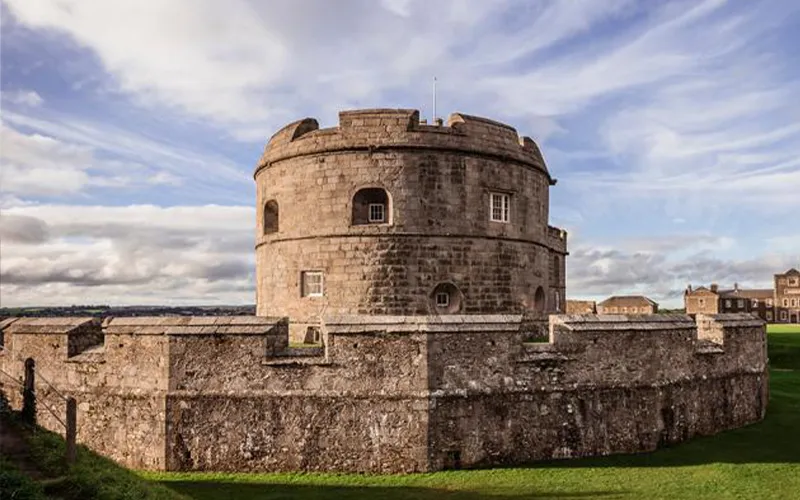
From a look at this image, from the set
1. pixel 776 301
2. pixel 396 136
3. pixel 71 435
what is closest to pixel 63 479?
pixel 71 435

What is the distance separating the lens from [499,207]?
1627 cm

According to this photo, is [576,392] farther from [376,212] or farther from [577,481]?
[376,212]

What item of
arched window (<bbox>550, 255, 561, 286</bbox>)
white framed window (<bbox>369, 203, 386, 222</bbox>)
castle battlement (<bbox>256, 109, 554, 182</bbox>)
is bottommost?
arched window (<bbox>550, 255, 561, 286</bbox>)

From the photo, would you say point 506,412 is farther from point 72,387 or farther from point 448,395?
point 72,387

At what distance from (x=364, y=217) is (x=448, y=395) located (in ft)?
18.6

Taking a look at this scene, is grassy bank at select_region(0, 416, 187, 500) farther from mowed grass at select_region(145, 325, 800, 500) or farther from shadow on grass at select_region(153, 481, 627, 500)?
mowed grass at select_region(145, 325, 800, 500)

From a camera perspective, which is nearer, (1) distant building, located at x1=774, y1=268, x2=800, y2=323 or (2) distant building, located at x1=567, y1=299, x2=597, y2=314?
(2) distant building, located at x1=567, y1=299, x2=597, y2=314

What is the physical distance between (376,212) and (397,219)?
760mm

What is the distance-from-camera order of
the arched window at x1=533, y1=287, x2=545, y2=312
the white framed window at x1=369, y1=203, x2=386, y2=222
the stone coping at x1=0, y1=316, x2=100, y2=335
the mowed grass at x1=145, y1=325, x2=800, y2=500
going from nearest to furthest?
the mowed grass at x1=145, y1=325, x2=800, y2=500
the stone coping at x1=0, y1=316, x2=100, y2=335
the white framed window at x1=369, y1=203, x2=386, y2=222
the arched window at x1=533, y1=287, x2=545, y2=312

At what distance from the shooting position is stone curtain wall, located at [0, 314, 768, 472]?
11297 millimetres

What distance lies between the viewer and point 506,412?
38.7ft

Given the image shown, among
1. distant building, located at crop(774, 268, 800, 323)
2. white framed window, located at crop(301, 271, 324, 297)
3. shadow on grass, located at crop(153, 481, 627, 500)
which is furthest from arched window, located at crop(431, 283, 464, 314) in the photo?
distant building, located at crop(774, 268, 800, 323)

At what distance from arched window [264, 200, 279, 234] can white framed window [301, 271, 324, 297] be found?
208cm

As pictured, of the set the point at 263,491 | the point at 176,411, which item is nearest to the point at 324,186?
the point at 176,411
